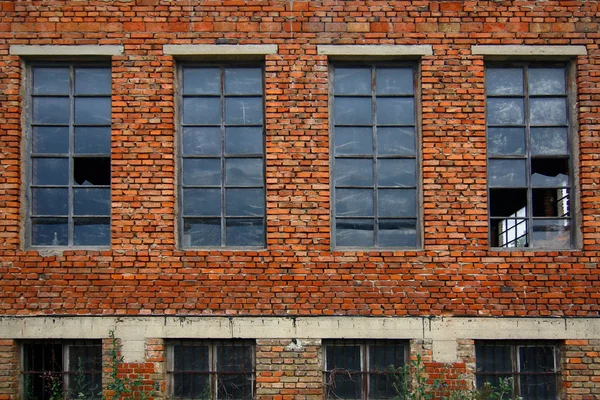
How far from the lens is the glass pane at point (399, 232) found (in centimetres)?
843

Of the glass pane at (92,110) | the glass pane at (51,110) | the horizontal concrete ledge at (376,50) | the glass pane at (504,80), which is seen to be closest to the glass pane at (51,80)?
the glass pane at (51,110)

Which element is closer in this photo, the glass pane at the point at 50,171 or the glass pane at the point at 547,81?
the glass pane at the point at 50,171

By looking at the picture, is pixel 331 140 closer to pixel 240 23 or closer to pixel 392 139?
pixel 392 139

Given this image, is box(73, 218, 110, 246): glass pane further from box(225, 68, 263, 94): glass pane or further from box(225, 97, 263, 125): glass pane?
box(225, 68, 263, 94): glass pane

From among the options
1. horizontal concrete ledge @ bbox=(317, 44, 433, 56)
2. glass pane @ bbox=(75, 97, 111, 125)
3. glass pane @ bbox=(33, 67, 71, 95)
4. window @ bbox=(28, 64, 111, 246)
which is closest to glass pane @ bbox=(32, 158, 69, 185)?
window @ bbox=(28, 64, 111, 246)

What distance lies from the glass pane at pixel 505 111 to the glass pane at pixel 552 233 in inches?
53.9

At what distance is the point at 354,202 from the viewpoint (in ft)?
27.8

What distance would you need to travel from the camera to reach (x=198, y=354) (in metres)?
8.23

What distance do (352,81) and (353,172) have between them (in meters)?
1.23

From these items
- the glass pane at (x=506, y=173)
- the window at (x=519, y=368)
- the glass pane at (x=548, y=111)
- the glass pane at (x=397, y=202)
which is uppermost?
the glass pane at (x=548, y=111)

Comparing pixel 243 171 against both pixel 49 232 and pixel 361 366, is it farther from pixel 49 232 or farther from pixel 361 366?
pixel 361 366

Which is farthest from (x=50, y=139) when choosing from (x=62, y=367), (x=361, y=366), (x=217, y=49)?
(x=361, y=366)

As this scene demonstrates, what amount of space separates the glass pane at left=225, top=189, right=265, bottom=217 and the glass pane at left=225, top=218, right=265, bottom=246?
0.11 meters

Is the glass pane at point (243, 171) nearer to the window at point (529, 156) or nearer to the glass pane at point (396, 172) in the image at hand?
the glass pane at point (396, 172)
